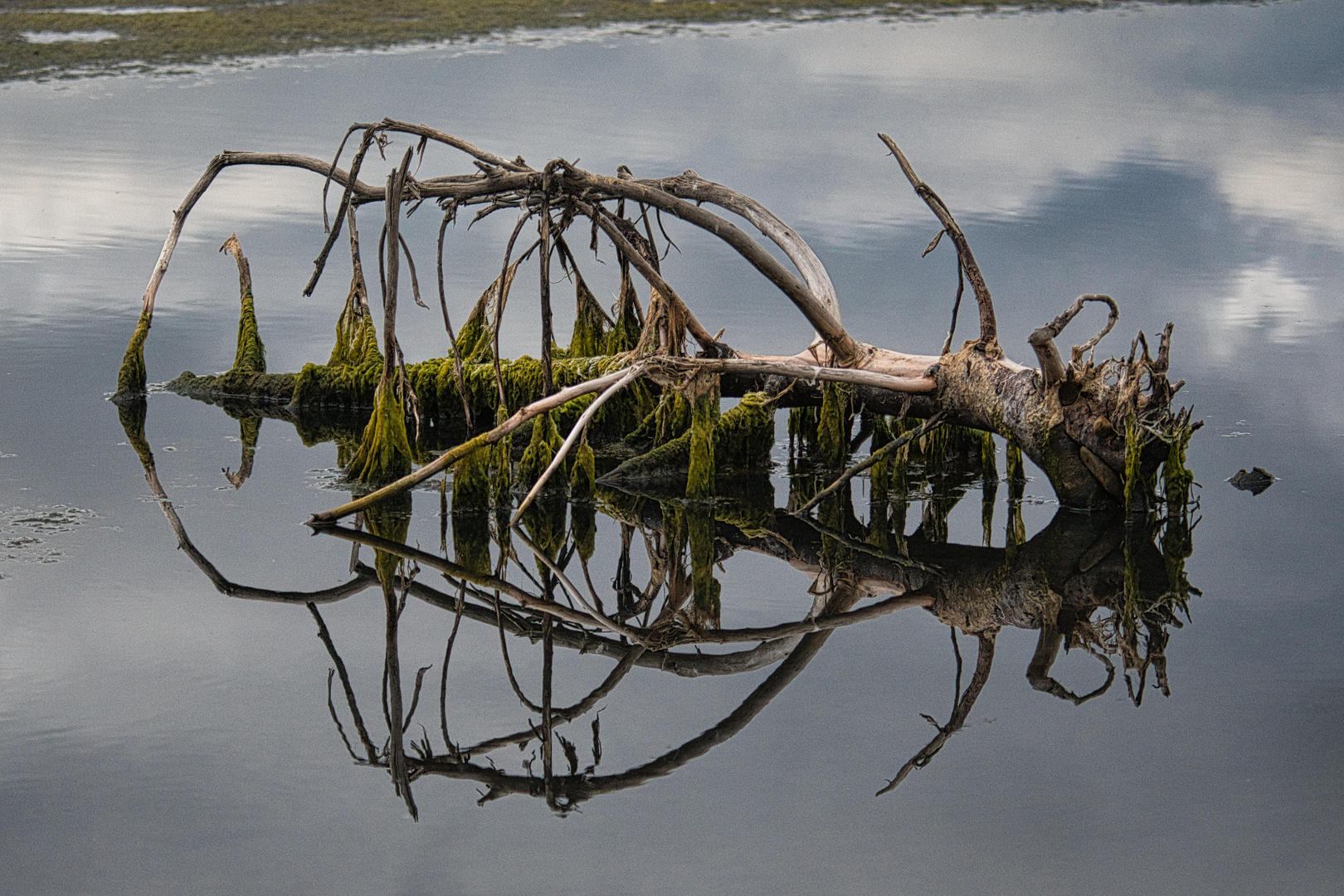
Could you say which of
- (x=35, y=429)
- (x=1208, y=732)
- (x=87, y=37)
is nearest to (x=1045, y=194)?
(x=35, y=429)

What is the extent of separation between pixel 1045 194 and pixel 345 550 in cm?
1329

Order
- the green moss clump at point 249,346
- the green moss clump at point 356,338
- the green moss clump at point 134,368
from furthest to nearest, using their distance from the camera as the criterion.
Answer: the green moss clump at point 249,346 → the green moss clump at point 134,368 → the green moss clump at point 356,338

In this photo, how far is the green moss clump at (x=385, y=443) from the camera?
8727 mm

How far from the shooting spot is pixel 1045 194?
19.2m

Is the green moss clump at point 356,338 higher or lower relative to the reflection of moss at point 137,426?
higher

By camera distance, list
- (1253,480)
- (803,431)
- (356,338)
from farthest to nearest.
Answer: (356,338)
(803,431)
(1253,480)

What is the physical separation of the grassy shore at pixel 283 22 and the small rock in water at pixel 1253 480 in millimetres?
22900

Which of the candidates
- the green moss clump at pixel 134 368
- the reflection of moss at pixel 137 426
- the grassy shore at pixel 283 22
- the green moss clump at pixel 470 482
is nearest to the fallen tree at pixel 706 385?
the green moss clump at pixel 470 482

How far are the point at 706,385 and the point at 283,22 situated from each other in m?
26.8

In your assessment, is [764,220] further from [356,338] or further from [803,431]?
[356,338]

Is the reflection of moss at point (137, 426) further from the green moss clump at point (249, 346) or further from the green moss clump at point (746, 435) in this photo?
the green moss clump at point (746, 435)

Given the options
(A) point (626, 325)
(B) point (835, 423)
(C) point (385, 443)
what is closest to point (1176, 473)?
(B) point (835, 423)

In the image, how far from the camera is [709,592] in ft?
24.9

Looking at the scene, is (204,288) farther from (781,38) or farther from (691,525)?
(781,38)
